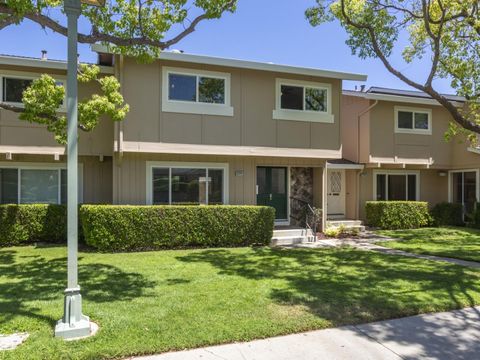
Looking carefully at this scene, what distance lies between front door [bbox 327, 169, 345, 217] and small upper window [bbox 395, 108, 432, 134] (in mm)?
3379

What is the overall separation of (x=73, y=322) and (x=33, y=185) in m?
9.33

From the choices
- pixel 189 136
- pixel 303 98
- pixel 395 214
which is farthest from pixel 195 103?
pixel 395 214

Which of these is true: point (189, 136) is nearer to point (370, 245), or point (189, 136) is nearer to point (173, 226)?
point (173, 226)

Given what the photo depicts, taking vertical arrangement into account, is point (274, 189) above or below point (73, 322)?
above

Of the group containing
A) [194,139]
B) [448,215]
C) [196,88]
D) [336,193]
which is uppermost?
[196,88]

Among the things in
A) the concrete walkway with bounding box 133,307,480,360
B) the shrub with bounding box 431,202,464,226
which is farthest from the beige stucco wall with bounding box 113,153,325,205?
the concrete walkway with bounding box 133,307,480,360

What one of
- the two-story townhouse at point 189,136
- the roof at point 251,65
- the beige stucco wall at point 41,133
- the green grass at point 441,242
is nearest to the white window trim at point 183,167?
the two-story townhouse at point 189,136

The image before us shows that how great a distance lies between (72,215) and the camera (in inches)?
188

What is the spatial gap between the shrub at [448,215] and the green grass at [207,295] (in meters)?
8.66

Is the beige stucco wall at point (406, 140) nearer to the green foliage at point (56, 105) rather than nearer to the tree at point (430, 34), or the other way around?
the tree at point (430, 34)

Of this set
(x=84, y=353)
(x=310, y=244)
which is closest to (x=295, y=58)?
(x=310, y=244)

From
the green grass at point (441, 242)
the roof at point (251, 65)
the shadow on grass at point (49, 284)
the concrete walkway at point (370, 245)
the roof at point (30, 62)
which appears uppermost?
the roof at point (251, 65)

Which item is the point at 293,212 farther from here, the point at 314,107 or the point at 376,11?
the point at 376,11

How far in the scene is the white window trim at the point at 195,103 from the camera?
11.8 metres
